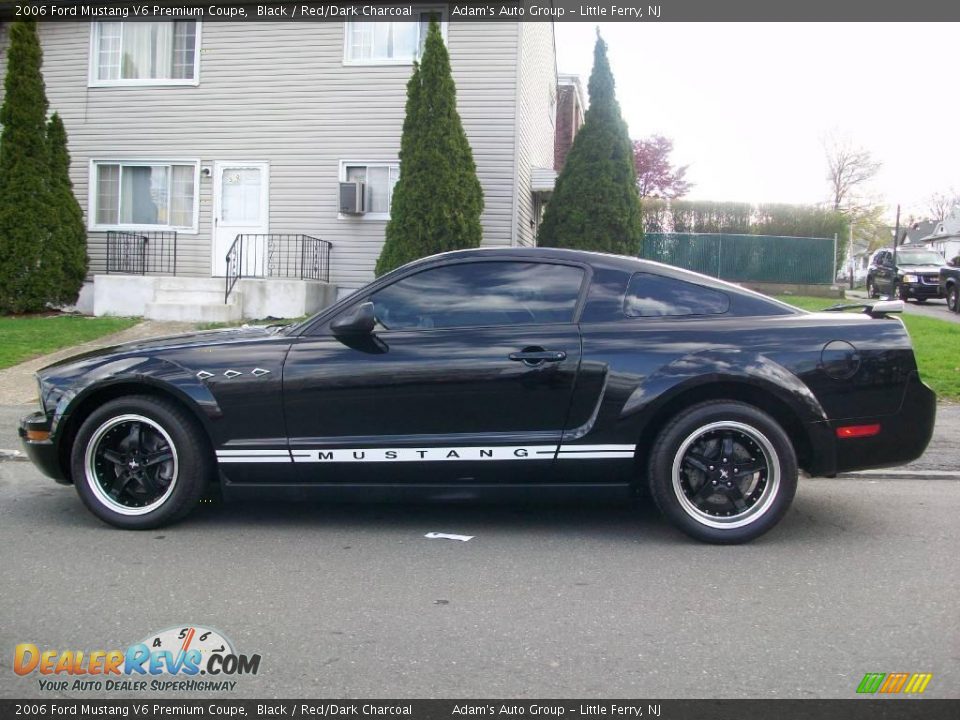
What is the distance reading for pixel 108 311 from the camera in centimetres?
1554

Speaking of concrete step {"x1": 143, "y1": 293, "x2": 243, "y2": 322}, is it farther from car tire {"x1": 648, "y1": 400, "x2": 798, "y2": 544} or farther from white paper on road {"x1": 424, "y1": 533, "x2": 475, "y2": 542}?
car tire {"x1": 648, "y1": 400, "x2": 798, "y2": 544}

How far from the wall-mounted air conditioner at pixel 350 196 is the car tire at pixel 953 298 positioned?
15348mm

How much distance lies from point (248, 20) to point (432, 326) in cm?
1391

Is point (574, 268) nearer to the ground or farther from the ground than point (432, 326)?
farther from the ground

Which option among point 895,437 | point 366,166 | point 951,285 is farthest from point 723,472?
point 951,285

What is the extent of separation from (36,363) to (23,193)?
5019 millimetres

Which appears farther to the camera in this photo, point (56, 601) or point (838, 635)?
point (56, 601)

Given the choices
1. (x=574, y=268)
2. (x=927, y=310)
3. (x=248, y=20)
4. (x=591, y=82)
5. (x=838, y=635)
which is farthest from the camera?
(x=927, y=310)

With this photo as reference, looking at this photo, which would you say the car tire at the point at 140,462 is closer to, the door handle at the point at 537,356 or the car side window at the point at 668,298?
the door handle at the point at 537,356

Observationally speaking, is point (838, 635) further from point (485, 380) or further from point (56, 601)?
point (56, 601)

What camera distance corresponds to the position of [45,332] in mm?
13055

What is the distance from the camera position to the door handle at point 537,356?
4.70m

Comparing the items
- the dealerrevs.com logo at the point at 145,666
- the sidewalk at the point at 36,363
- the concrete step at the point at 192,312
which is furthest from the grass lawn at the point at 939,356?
the concrete step at the point at 192,312

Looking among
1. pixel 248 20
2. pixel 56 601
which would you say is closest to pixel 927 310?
pixel 248 20
